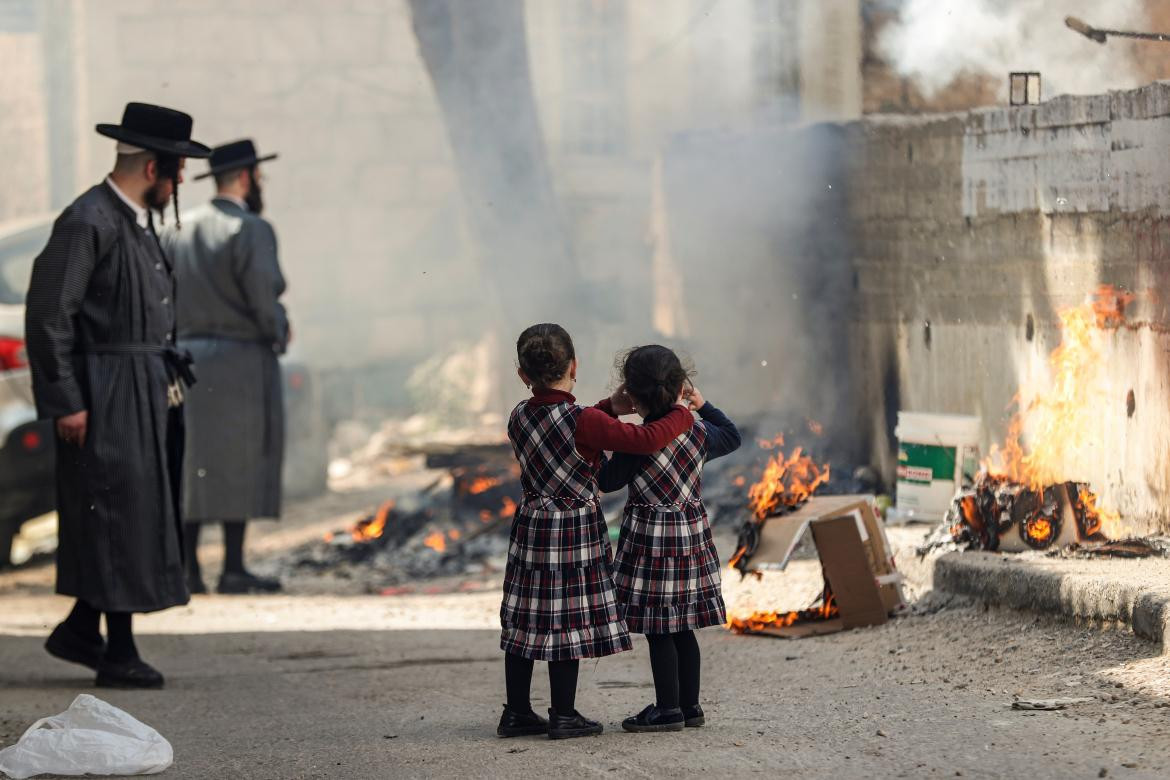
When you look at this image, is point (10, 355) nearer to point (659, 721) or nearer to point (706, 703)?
point (706, 703)

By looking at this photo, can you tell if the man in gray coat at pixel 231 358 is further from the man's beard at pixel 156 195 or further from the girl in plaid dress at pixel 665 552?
the girl in plaid dress at pixel 665 552

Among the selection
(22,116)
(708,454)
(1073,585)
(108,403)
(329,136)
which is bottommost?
(1073,585)

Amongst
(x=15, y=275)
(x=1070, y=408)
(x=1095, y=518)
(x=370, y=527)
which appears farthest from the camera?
(x=370, y=527)

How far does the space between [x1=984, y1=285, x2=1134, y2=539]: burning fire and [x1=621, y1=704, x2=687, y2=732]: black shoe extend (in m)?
2.48

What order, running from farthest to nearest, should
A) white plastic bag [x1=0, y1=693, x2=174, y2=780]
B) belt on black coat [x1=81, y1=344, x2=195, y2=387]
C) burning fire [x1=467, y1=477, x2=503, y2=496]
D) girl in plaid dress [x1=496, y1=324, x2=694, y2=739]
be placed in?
burning fire [x1=467, y1=477, x2=503, y2=496], belt on black coat [x1=81, y1=344, x2=195, y2=387], girl in plaid dress [x1=496, y1=324, x2=694, y2=739], white plastic bag [x1=0, y1=693, x2=174, y2=780]

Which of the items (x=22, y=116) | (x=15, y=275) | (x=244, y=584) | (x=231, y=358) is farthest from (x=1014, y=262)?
(x=22, y=116)

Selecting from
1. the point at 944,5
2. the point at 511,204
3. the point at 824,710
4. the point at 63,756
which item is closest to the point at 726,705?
the point at 824,710

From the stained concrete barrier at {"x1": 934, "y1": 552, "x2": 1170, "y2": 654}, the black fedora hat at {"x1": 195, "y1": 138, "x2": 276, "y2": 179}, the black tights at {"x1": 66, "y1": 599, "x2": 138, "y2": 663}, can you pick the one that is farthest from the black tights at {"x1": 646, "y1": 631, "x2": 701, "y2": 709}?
the black fedora hat at {"x1": 195, "y1": 138, "x2": 276, "y2": 179}

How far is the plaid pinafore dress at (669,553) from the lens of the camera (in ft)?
14.8

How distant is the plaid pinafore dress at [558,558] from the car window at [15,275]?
5431 millimetres

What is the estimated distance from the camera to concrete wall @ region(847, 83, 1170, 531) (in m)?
6.38

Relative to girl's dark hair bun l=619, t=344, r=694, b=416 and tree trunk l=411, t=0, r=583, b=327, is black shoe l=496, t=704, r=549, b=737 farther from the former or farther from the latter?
tree trunk l=411, t=0, r=583, b=327

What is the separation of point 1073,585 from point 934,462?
6.85ft

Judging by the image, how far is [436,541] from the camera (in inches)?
385
